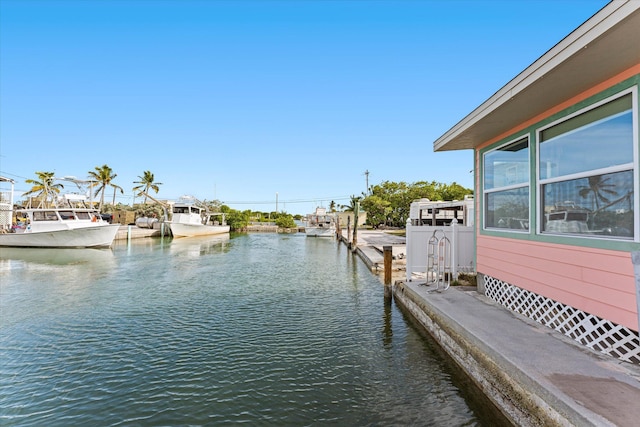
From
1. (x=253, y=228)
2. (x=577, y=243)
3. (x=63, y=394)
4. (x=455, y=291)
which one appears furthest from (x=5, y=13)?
(x=253, y=228)

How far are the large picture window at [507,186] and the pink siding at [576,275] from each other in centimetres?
39

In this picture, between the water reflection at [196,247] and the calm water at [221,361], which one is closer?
→ the calm water at [221,361]

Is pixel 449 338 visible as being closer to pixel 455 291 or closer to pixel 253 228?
pixel 455 291

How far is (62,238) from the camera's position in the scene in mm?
23453

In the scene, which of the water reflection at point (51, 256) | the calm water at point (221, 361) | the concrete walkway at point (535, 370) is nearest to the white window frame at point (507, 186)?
the concrete walkway at point (535, 370)

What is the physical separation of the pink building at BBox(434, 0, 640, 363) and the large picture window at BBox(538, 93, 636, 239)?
12mm

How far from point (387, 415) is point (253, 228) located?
1994 inches

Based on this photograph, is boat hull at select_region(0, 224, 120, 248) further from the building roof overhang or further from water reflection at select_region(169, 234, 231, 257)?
the building roof overhang

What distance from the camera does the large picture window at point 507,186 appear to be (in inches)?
210

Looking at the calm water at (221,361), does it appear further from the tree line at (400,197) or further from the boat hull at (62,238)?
the tree line at (400,197)

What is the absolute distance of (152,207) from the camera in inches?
2111

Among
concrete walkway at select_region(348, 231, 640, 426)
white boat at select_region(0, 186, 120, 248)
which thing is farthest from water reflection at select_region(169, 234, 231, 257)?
concrete walkway at select_region(348, 231, 640, 426)

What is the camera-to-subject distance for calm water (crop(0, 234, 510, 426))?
378cm

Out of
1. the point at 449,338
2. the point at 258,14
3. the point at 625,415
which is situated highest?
the point at 258,14
